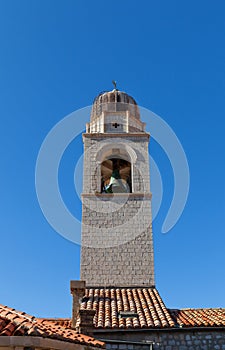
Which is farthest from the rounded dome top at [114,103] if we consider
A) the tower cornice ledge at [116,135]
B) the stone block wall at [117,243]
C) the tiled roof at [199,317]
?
the tiled roof at [199,317]

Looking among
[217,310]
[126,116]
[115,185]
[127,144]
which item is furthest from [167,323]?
[126,116]

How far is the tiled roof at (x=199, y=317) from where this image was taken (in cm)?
893

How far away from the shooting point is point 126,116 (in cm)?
1645

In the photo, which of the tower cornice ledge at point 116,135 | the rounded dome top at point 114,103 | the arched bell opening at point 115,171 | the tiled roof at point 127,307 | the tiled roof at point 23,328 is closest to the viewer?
the tiled roof at point 23,328

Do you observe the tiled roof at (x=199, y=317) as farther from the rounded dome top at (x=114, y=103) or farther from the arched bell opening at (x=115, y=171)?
→ the rounded dome top at (x=114, y=103)

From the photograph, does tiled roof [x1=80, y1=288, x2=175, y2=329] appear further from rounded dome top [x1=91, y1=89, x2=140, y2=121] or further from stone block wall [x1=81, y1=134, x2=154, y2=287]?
rounded dome top [x1=91, y1=89, x2=140, y2=121]

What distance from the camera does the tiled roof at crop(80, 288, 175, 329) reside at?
8844mm

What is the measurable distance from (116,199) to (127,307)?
5.12 metres

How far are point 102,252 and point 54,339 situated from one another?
27.1 feet

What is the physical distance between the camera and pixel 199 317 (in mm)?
9758

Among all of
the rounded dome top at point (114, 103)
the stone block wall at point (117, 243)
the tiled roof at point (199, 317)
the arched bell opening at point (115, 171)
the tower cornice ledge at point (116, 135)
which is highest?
the rounded dome top at point (114, 103)

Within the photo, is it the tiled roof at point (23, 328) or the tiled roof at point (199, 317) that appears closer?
the tiled roof at point (23, 328)

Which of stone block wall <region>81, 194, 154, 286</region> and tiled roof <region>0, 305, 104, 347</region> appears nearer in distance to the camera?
tiled roof <region>0, 305, 104, 347</region>

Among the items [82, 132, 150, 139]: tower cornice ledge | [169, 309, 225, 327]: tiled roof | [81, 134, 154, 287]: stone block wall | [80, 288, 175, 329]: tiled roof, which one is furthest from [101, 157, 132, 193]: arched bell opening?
[169, 309, 225, 327]: tiled roof
